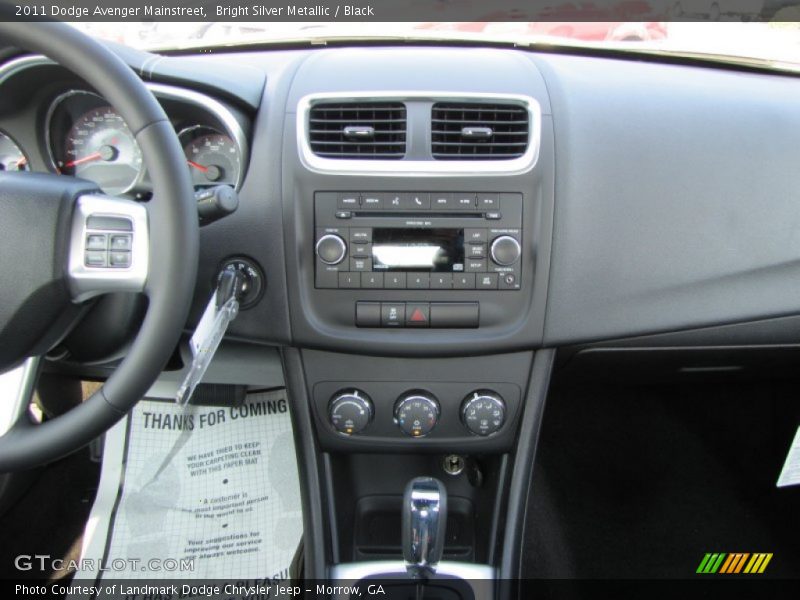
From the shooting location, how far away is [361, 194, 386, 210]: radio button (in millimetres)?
1182

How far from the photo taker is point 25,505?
6.12 feet

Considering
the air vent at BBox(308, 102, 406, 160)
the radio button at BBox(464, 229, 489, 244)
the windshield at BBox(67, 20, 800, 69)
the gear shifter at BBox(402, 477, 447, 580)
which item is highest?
the windshield at BBox(67, 20, 800, 69)

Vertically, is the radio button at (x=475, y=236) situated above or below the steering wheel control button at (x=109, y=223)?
below

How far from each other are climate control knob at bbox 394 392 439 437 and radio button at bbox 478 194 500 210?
1.19 feet

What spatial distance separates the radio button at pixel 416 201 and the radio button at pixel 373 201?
34 mm

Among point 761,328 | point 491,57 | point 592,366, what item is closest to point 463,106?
point 491,57

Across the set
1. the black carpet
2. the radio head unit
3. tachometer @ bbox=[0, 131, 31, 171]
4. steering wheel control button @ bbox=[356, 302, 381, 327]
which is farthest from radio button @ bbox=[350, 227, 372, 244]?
the black carpet

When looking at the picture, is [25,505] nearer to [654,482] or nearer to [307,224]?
[307,224]

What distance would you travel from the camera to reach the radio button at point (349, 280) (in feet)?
3.94

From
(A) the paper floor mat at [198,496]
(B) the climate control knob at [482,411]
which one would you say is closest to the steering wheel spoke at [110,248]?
(B) the climate control knob at [482,411]

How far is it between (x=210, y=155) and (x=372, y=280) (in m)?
0.40

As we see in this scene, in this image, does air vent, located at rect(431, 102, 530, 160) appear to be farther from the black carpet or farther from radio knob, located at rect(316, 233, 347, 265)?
the black carpet

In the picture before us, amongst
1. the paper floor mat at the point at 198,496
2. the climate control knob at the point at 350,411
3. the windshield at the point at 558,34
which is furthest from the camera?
the paper floor mat at the point at 198,496

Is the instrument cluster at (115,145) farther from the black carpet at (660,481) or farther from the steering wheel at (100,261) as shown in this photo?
the black carpet at (660,481)
